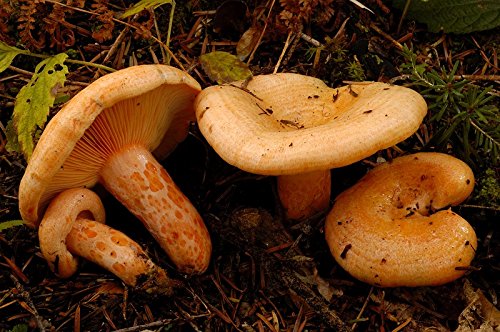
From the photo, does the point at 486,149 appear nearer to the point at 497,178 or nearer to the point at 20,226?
the point at 497,178

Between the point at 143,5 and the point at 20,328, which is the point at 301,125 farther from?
the point at 20,328

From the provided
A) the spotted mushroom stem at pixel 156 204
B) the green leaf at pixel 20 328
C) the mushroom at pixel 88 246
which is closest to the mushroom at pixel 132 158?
the spotted mushroom stem at pixel 156 204

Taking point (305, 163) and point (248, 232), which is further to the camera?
point (248, 232)

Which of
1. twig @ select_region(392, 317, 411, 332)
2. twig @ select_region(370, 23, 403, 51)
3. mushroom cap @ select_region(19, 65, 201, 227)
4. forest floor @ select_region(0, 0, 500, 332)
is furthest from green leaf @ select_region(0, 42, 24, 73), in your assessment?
twig @ select_region(392, 317, 411, 332)

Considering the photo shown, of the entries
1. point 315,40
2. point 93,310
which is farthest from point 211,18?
point 93,310

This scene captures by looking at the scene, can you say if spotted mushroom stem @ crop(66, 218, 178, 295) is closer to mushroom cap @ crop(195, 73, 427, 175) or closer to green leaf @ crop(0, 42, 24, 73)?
mushroom cap @ crop(195, 73, 427, 175)

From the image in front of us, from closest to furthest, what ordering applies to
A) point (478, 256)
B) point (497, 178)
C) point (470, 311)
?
1. point (470, 311)
2. point (478, 256)
3. point (497, 178)
